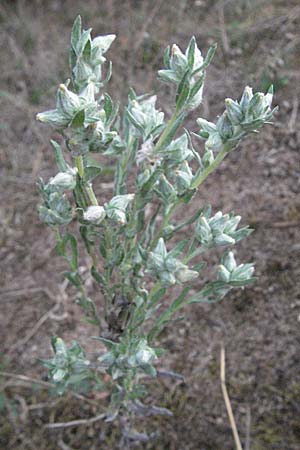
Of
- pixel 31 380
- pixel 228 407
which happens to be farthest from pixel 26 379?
pixel 228 407

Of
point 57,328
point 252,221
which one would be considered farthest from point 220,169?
point 57,328

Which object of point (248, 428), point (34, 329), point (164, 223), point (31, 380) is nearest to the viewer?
point (164, 223)

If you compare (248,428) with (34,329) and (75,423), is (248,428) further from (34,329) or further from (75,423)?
(34,329)

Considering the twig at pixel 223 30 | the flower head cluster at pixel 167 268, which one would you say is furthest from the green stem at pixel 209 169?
the twig at pixel 223 30

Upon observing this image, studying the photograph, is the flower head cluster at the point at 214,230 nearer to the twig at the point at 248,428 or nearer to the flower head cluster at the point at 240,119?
the flower head cluster at the point at 240,119

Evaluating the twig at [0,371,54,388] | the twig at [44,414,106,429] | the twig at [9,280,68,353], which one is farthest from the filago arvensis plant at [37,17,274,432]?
the twig at [9,280,68,353]

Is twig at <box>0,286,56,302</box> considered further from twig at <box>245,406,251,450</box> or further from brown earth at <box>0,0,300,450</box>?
twig at <box>245,406,251,450</box>
